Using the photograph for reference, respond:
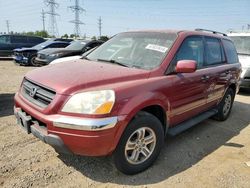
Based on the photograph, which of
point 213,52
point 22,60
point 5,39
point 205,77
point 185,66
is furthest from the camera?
point 5,39

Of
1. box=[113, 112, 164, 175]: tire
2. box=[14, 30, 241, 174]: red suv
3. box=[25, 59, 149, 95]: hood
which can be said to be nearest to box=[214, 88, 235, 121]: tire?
box=[14, 30, 241, 174]: red suv

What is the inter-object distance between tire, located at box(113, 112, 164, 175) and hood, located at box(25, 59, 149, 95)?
1.73 ft

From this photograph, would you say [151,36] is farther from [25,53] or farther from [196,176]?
[25,53]

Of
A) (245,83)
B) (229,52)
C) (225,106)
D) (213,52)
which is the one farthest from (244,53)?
(213,52)

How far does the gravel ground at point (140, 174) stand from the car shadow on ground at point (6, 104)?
1.91ft

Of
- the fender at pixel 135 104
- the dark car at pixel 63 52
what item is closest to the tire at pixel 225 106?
the fender at pixel 135 104

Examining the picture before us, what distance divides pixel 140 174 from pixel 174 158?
705 mm

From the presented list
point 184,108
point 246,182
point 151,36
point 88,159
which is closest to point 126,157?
point 88,159

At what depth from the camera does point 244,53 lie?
928 cm

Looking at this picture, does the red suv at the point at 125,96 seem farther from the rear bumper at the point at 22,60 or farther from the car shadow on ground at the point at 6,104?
the rear bumper at the point at 22,60

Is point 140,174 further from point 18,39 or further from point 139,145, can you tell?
point 18,39

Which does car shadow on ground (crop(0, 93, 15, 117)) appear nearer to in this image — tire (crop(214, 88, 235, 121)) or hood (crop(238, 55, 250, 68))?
tire (crop(214, 88, 235, 121))

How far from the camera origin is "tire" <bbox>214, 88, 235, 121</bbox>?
206 inches

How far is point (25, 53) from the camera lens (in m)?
13.7
